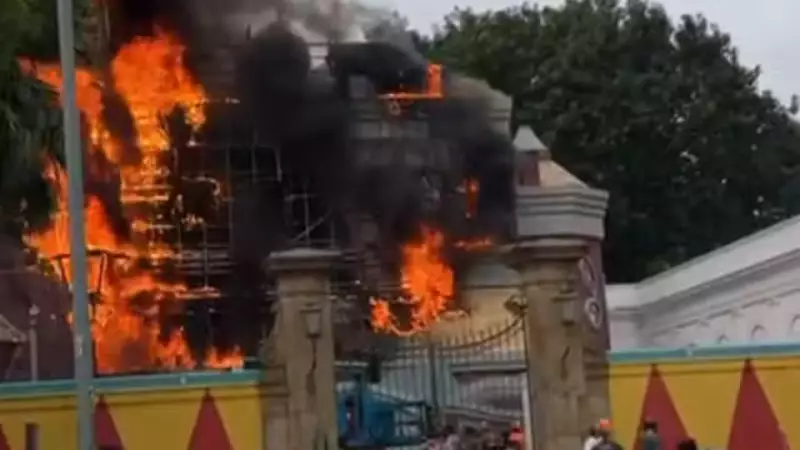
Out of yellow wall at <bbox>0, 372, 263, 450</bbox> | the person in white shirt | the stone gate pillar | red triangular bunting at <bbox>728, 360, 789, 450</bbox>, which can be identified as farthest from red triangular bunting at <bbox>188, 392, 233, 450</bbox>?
red triangular bunting at <bbox>728, 360, 789, 450</bbox>

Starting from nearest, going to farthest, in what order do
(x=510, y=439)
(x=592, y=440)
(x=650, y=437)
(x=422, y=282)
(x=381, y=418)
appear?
(x=592, y=440) < (x=650, y=437) < (x=510, y=439) < (x=381, y=418) < (x=422, y=282)

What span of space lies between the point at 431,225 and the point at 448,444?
655 cm

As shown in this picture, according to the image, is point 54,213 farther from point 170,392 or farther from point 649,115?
point 649,115

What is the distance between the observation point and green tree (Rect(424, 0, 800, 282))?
52.2m

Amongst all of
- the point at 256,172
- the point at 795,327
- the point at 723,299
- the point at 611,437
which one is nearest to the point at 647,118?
the point at 723,299

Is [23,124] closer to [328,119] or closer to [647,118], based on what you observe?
[328,119]

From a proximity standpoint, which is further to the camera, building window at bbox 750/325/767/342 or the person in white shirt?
building window at bbox 750/325/767/342

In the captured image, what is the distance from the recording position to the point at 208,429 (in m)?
18.7

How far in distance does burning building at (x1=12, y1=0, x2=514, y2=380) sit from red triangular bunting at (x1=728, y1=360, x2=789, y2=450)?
24.5ft

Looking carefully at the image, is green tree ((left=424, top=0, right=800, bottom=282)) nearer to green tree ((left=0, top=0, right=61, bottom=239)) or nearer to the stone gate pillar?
the stone gate pillar

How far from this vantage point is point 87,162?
2495 centimetres

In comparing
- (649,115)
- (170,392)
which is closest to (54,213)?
(170,392)

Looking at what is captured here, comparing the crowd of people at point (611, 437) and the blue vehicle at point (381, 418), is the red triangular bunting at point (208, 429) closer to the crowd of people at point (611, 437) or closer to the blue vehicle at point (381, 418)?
the crowd of people at point (611, 437)

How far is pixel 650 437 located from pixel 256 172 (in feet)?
36.4
